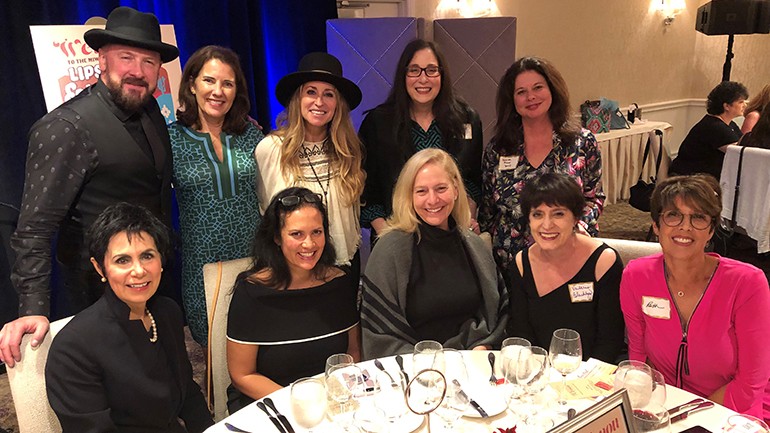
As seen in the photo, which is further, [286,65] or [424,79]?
[286,65]

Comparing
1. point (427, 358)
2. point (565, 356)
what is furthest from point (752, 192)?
point (427, 358)

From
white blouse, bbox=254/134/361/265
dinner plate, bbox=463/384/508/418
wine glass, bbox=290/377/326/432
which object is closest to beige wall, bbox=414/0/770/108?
white blouse, bbox=254/134/361/265

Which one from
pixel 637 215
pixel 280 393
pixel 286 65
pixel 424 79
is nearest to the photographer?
pixel 280 393

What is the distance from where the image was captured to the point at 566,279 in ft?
6.94

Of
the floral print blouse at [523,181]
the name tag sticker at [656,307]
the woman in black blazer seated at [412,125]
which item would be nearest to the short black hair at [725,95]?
the floral print blouse at [523,181]

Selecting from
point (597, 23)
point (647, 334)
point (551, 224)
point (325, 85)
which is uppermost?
point (597, 23)

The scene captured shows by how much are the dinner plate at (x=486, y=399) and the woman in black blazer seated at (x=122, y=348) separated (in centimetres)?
91

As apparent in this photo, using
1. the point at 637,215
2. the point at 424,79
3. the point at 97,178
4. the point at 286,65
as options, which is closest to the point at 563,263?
the point at 424,79

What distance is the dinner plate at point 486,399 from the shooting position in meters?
1.43

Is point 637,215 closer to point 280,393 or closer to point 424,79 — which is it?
point 424,79

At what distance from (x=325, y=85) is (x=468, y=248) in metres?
0.96

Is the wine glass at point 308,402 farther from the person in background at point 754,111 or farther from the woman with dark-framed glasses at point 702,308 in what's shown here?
the person in background at point 754,111

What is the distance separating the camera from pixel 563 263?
84.3 inches

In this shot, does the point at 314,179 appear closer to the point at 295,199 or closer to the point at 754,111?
the point at 295,199
